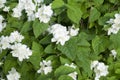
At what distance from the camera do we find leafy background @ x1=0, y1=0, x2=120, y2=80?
2.39 m

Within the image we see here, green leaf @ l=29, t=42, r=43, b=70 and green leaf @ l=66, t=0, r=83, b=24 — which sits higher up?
green leaf @ l=66, t=0, r=83, b=24

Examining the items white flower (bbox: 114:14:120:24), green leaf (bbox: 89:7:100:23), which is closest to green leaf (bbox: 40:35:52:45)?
green leaf (bbox: 89:7:100:23)

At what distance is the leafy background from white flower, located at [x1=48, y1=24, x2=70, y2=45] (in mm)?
32

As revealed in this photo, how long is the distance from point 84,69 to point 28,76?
396mm

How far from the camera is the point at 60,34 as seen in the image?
2357mm

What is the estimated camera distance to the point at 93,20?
100 inches

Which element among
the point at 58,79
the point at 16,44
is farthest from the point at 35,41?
the point at 58,79

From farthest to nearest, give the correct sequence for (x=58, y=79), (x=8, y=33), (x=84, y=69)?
(x=8, y=33), (x=84, y=69), (x=58, y=79)

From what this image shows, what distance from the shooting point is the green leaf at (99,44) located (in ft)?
8.16

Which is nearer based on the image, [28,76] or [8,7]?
[28,76]

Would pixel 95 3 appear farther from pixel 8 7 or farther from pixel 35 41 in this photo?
pixel 8 7

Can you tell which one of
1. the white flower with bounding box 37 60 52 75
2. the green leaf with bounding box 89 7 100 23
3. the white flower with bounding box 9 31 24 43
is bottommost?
the white flower with bounding box 37 60 52 75

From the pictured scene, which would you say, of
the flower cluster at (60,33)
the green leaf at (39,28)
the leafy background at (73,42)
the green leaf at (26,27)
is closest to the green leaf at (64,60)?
the leafy background at (73,42)

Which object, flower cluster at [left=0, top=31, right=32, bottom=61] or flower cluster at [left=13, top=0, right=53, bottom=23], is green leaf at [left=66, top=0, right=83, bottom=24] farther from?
flower cluster at [left=0, top=31, right=32, bottom=61]
